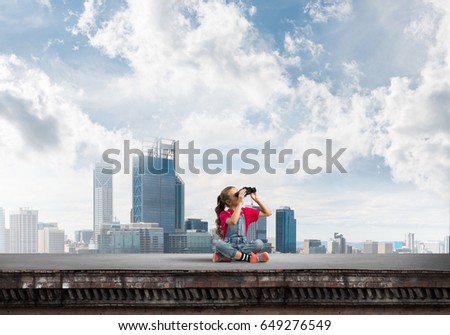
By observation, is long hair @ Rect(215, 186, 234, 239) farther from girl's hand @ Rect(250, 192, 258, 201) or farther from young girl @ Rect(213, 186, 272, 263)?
girl's hand @ Rect(250, 192, 258, 201)

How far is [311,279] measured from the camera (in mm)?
7082

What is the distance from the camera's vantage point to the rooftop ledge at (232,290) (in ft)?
23.3

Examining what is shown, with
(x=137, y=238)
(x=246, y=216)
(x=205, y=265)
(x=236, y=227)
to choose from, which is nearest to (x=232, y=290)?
(x=205, y=265)

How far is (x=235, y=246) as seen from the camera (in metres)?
9.43

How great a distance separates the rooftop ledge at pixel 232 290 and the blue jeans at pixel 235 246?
7.02 ft

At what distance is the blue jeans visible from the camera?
30.4 feet

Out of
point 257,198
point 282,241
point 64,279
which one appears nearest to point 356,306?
point 257,198

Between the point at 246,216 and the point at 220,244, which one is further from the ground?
the point at 246,216

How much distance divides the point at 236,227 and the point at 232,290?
8.06 ft

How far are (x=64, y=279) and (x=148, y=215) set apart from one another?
5009 inches

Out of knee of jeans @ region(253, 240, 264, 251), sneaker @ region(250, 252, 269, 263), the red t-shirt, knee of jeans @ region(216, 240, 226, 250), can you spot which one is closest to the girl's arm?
the red t-shirt

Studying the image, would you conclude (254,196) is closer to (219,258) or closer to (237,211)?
(237,211)

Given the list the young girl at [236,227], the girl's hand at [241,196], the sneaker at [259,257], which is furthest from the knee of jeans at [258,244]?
the girl's hand at [241,196]
